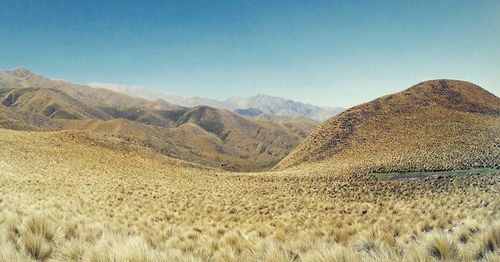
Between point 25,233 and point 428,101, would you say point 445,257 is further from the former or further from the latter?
point 428,101

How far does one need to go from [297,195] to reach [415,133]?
41668 millimetres

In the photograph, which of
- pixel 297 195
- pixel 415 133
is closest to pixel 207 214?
pixel 297 195

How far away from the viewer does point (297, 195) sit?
30.0m

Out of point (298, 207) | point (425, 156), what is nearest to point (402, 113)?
point (425, 156)

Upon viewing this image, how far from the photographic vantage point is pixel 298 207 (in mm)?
23000

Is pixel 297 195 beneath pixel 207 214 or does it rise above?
beneath

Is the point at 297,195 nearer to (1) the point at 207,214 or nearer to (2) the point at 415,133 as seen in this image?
(1) the point at 207,214

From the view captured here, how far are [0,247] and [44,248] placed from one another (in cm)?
108

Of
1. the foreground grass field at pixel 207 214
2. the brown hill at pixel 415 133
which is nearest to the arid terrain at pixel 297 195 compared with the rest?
the foreground grass field at pixel 207 214

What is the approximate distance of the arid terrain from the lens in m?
5.60

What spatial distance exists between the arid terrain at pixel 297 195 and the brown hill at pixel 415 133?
30cm

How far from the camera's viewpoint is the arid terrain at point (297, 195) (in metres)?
5.60

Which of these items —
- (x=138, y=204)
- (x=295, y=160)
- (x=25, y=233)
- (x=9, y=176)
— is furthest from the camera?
(x=295, y=160)

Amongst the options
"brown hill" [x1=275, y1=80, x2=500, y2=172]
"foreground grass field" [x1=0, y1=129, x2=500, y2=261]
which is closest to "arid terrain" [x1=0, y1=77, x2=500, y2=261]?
"foreground grass field" [x1=0, y1=129, x2=500, y2=261]
